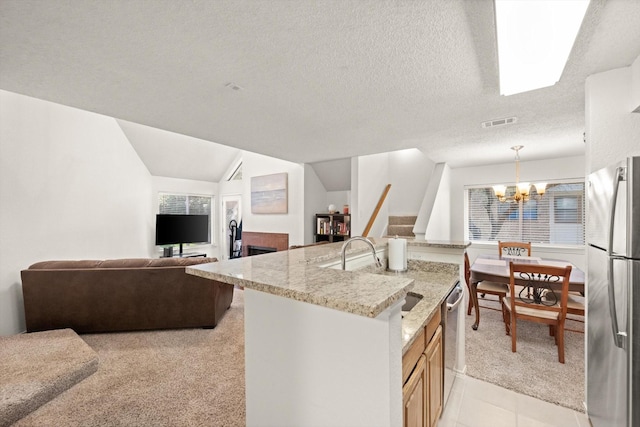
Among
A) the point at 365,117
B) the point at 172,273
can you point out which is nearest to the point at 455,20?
the point at 365,117

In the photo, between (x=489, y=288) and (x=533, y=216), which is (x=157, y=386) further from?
(x=533, y=216)

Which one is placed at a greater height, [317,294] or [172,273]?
[317,294]

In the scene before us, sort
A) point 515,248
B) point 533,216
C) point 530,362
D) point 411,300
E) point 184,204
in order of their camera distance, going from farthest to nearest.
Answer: point 184,204 → point 533,216 → point 515,248 → point 530,362 → point 411,300

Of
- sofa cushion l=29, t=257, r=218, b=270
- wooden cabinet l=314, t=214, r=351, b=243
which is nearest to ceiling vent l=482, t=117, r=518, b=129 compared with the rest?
wooden cabinet l=314, t=214, r=351, b=243

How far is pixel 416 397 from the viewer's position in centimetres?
119

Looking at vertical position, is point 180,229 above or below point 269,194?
below

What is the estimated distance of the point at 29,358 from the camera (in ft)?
7.37

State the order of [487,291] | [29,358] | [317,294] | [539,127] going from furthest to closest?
[487,291] → [539,127] → [29,358] → [317,294]

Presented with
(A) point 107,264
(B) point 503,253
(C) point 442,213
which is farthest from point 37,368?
(B) point 503,253

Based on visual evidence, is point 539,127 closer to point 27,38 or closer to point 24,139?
point 27,38

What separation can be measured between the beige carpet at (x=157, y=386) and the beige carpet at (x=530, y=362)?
217cm

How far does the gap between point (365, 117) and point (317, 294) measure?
7.55 ft

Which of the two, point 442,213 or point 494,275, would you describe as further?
point 442,213

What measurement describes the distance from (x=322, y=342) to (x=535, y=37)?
1936 millimetres
